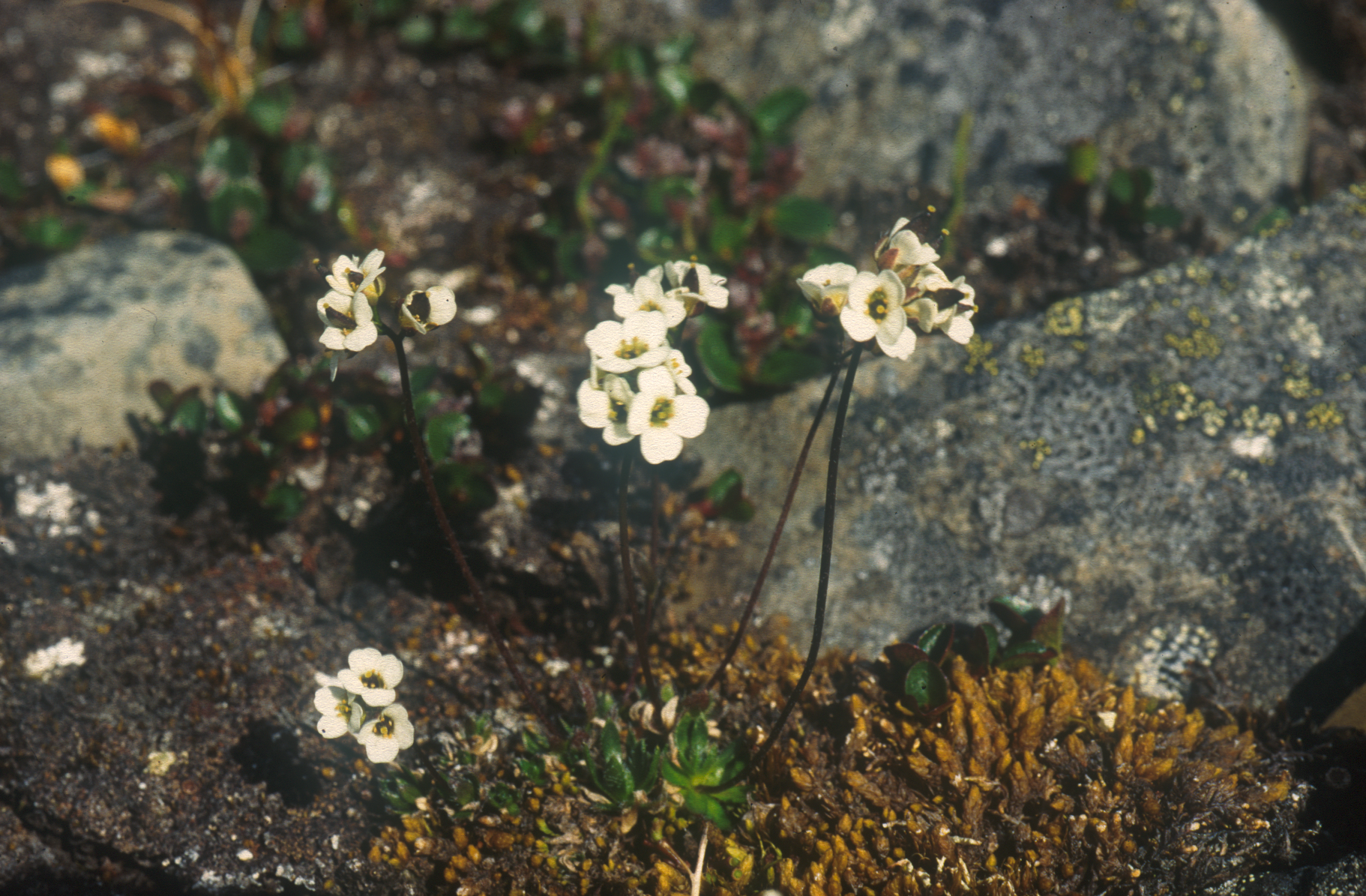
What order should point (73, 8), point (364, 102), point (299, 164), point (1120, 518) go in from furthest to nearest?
point (73, 8) → point (364, 102) → point (299, 164) → point (1120, 518)

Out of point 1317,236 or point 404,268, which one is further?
point 404,268

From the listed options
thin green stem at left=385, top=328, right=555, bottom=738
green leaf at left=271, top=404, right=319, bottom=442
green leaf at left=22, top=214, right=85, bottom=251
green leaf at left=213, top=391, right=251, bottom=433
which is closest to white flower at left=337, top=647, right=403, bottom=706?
thin green stem at left=385, top=328, right=555, bottom=738

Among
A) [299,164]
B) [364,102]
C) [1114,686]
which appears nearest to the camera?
[1114,686]

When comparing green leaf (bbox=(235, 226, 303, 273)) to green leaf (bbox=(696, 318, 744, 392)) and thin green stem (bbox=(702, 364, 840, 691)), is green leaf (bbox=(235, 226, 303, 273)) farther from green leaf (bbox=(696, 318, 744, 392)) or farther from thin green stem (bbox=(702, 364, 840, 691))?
thin green stem (bbox=(702, 364, 840, 691))

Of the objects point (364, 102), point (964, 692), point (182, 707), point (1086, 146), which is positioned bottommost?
point (182, 707)

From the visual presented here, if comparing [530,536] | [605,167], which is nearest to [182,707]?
[530,536]

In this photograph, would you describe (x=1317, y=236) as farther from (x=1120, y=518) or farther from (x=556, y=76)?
(x=556, y=76)

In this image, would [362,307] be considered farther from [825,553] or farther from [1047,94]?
[1047,94]

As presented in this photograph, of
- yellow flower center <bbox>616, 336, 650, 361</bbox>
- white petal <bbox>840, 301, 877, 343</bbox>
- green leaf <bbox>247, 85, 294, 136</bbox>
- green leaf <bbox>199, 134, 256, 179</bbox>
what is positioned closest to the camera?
white petal <bbox>840, 301, 877, 343</bbox>
